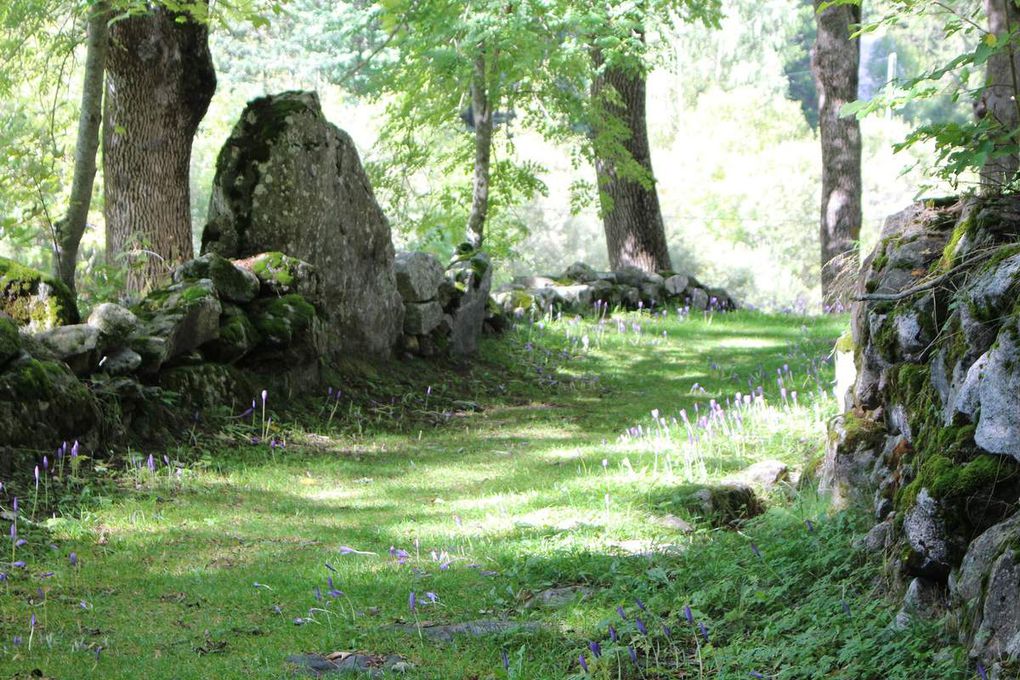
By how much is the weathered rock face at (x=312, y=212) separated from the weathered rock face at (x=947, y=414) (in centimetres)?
581

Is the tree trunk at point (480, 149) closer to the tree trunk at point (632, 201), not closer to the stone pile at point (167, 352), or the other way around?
the tree trunk at point (632, 201)

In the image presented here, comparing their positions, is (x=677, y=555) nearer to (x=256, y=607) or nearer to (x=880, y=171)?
(x=256, y=607)

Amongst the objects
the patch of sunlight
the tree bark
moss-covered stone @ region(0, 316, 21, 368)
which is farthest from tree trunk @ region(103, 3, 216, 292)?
the tree bark

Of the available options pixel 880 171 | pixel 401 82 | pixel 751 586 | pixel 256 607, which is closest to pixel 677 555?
pixel 751 586

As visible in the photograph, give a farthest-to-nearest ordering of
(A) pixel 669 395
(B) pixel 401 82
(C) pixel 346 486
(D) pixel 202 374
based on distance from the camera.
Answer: (B) pixel 401 82, (A) pixel 669 395, (D) pixel 202 374, (C) pixel 346 486

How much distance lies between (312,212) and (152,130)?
89.4 inches

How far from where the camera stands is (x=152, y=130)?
10859mm

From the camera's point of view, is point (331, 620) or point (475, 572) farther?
point (475, 572)

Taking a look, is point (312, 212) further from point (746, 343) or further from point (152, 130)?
point (746, 343)

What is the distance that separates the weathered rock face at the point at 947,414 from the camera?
3.13m

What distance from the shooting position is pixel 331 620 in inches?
171

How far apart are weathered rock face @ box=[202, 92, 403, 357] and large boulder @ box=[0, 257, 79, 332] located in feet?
7.59

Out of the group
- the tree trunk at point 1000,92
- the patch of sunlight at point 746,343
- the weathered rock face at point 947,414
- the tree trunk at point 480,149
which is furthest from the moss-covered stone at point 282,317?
the patch of sunlight at point 746,343

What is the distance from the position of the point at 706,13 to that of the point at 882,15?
10626mm
